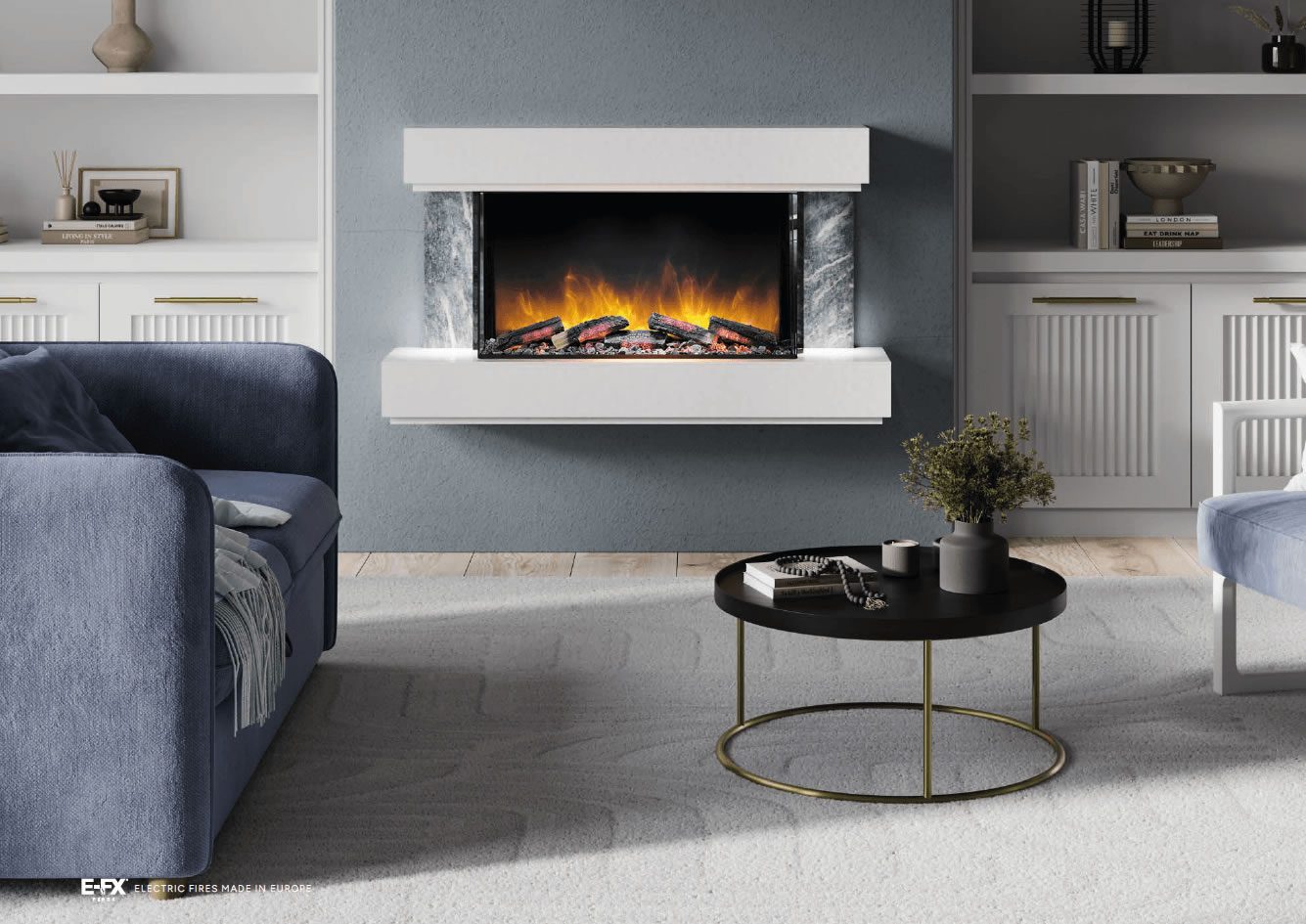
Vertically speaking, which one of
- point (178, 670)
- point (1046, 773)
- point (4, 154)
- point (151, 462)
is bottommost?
point (1046, 773)

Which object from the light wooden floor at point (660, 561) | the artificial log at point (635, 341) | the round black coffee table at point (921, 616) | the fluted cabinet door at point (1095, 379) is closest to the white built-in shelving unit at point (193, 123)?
the light wooden floor at point (660, 561)

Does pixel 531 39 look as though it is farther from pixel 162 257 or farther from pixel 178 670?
pixel 178 670

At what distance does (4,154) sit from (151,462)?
11.7ft

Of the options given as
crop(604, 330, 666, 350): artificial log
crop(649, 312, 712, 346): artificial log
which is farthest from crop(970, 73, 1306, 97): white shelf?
crop(604, 330, 666, 350): artificial log

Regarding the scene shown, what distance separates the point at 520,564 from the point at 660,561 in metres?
0.40

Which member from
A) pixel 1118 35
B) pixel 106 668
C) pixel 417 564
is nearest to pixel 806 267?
pixel 1118 35

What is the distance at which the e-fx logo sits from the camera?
7.85 ft

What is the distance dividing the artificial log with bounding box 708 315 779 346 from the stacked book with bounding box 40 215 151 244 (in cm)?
181

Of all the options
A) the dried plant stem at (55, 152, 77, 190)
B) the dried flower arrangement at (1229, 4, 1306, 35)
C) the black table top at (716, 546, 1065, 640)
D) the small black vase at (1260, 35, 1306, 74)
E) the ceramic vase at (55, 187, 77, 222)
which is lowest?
the black table top at (716, 546, 1065, 640)

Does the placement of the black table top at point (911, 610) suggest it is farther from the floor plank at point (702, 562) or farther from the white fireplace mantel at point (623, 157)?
the white fireplace mantel at point (623, 157)

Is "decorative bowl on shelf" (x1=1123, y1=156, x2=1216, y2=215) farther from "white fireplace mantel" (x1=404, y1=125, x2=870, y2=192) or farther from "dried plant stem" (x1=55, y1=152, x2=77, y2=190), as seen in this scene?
"dried plant stem" (x1=55, y1=152, x2=77, y2=190)

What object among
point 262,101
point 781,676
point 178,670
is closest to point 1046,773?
point 781,676

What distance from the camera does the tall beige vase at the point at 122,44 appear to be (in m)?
5.11

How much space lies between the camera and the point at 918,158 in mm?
4742
